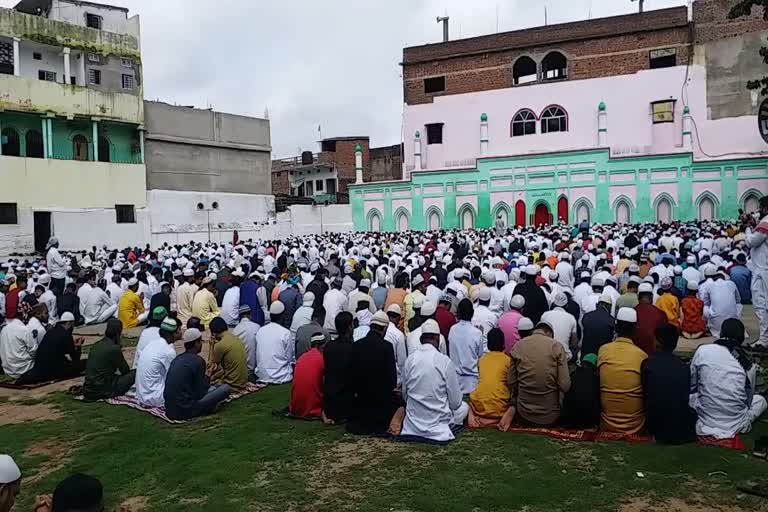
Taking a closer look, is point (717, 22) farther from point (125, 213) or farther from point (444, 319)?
point (444, 319)

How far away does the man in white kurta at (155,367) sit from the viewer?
6902mm

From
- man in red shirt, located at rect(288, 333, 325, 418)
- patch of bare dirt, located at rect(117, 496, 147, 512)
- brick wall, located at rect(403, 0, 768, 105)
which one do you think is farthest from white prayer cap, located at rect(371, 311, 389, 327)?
brick wall, located at rect(403, 0, 768, 105)

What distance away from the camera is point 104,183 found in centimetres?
2814

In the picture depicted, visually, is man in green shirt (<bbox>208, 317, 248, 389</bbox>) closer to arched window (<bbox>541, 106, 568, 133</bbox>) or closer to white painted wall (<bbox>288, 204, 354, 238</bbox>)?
white painted wall (<bbox>288, 204, 354, 238</bbox>)

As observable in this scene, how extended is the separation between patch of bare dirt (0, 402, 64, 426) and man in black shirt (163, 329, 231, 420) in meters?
1.39

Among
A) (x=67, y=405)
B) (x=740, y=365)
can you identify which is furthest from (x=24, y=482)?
(x=740, y=365)

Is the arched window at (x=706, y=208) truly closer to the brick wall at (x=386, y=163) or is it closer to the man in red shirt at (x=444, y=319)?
the brick wall at (x=386, y=163)

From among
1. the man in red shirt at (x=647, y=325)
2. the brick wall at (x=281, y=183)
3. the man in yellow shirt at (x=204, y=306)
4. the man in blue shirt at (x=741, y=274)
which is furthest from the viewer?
the brick wall at (x=281, y=183)

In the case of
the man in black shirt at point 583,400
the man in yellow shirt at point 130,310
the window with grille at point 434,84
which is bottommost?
the man in black shirt at point 583,400

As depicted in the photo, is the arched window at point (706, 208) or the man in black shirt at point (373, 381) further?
the arched window at point (706, 208)

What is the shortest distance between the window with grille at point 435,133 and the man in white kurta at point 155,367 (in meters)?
29.4

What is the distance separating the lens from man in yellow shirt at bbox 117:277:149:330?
12.1 meters

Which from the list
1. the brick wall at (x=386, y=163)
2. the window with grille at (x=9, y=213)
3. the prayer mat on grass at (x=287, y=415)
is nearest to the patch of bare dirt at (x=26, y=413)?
the prayer mat on grass at (x=287, y=415)

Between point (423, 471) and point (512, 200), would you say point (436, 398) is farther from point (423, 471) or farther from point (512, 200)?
point (512, 200)
